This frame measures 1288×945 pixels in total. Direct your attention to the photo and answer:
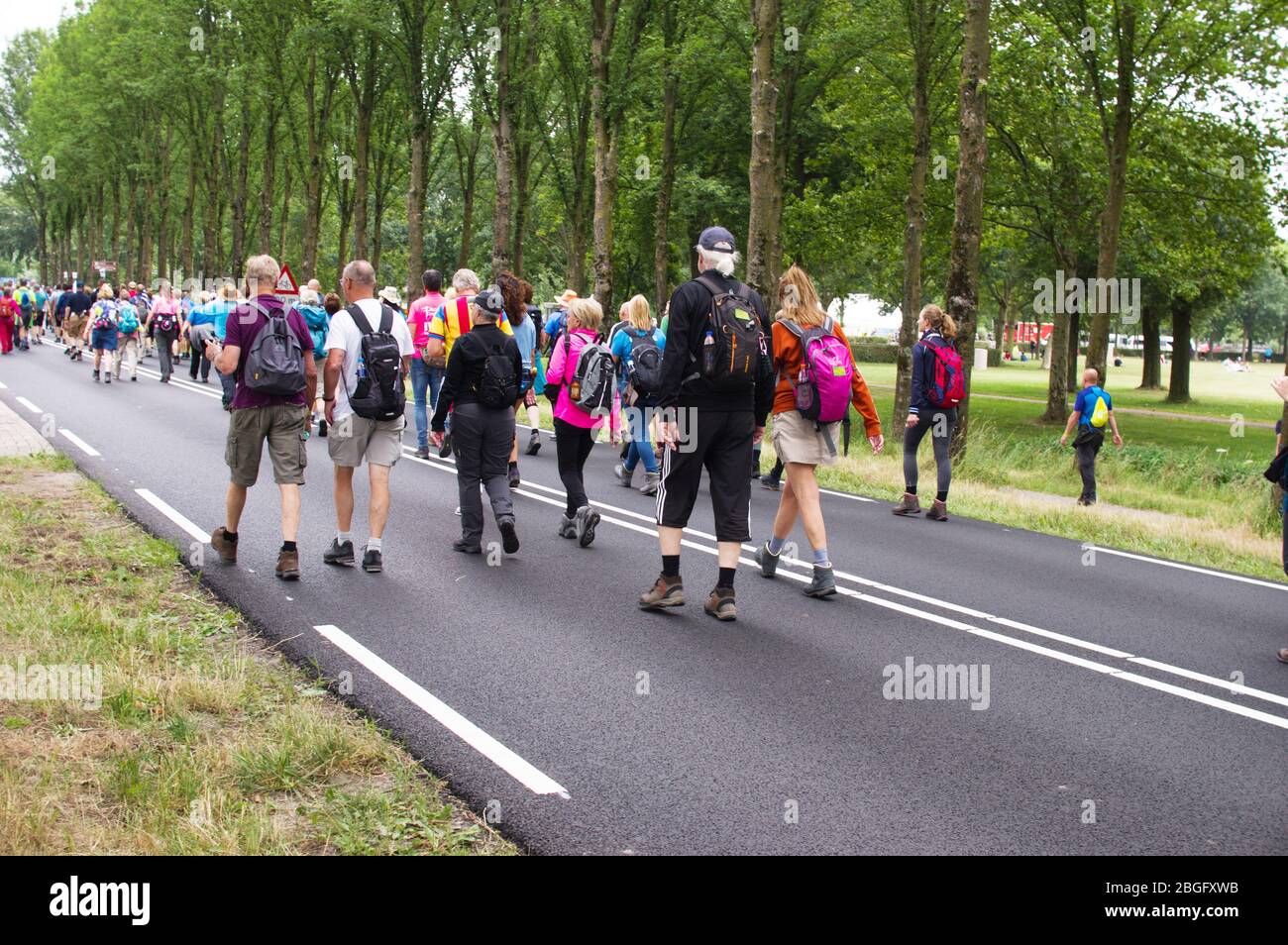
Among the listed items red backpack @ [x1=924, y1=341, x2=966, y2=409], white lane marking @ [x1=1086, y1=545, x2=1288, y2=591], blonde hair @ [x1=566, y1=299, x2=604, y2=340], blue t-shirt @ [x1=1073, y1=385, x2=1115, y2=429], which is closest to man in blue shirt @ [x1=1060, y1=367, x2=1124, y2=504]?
blue t-shirt @ [x1=1073, y1=385, x2=1115, y2=429]

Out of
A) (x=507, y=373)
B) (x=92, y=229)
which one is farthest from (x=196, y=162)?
(x=507, y=373)

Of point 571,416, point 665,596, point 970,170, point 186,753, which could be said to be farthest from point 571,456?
point 970,170

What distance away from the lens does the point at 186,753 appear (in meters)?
4.95

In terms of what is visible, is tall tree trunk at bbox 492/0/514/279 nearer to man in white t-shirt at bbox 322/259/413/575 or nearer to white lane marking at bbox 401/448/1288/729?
man in white t-shirt at bbox 322/259/413/575

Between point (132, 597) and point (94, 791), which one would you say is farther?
point (132, 597)

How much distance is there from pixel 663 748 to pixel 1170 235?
28.3 meters

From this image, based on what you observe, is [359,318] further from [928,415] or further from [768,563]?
[928,415]

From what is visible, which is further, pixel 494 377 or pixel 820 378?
pixel 494 377

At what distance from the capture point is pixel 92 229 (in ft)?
228

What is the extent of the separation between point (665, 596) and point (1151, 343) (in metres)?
44.0

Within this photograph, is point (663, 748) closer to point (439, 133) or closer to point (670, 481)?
point (670, 481)

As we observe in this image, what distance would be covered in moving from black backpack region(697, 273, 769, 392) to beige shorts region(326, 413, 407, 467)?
2488 mm

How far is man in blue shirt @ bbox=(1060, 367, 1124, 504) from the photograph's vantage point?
50.2ft
